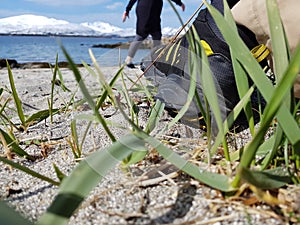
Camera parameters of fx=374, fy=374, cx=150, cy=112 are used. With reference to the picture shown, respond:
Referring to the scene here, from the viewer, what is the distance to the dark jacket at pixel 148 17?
4.95 m

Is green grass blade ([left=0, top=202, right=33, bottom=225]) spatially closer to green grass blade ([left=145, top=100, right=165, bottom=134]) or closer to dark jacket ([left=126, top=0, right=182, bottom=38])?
green grass blade ([left=145, top=100, right=165, bottom=134])

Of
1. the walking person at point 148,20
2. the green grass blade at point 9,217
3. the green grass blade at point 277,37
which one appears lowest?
the walking person at point 148,20

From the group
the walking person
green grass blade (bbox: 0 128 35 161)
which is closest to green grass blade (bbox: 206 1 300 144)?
green grass blade (bbox: 0 128 35 161)

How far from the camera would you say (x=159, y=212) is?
0.42 m

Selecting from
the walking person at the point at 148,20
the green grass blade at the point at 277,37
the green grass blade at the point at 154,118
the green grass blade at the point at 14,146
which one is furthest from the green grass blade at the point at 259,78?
the walking person at the point at 148,20

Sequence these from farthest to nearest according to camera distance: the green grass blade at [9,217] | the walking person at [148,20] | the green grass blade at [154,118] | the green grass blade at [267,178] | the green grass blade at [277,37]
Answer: the walking person at [148,20]
the green grass blade at [154,118]
the green grass blade at [277,37]
the green grass blade at [267,178]
the green grass blade at [9,217]

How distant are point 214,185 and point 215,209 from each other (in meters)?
0.03

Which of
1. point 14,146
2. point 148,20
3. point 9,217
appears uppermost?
point 9,217

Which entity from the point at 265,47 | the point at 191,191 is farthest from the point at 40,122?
the point at 191,191

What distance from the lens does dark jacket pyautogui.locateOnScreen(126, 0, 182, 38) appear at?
4.95 meters

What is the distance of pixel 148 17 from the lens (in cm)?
511

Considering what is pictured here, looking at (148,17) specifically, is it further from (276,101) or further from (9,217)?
(9,217)

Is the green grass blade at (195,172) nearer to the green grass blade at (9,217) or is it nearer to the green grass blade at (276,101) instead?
the green grass blade at (276,101)

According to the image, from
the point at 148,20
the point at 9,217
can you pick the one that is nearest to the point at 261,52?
the point at 9,217
